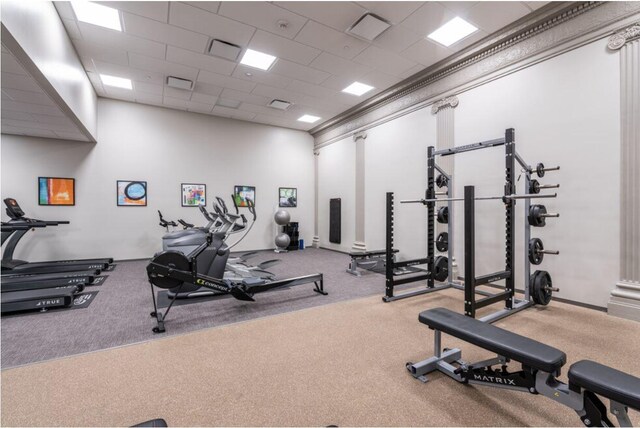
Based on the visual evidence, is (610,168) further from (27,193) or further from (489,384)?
(27,193)

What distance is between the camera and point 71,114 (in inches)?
175

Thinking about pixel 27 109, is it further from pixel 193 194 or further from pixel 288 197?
pixel 288 197

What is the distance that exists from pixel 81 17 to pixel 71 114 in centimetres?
147

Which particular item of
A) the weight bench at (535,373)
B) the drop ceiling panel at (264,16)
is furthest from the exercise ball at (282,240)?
the weight bench at (535,373)

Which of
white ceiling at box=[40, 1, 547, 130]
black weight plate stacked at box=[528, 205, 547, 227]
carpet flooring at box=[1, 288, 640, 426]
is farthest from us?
white ceiling at box=[40, 1, 547, 130]

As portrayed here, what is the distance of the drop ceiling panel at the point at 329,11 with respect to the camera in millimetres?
3490

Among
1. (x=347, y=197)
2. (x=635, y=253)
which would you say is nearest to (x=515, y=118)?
(x=635, y=253)

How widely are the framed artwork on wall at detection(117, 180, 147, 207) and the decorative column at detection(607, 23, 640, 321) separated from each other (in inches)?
329

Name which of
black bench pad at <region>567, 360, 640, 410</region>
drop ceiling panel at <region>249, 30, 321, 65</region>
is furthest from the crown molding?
black bench pad at <region>567, 360, 640, 410</region>

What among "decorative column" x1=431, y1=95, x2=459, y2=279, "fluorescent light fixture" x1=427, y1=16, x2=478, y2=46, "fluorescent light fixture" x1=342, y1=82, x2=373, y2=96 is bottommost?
"decorative column" x1=431, y1=95, x2=459, y2=279

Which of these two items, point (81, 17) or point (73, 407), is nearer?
point (73, 407)

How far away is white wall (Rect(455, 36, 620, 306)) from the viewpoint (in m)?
3.26

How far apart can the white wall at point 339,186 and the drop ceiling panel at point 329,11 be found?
3.85 meters

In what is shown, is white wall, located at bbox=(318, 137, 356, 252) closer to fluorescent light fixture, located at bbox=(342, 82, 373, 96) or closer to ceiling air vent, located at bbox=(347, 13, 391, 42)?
fluorescent light fixture, located at bbox=(342, 82, 373, 96)
